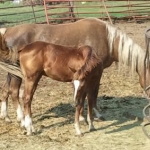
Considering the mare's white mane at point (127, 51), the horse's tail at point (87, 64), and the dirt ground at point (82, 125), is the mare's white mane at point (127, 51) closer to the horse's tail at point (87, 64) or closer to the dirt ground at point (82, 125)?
the dirt ground at point (82, 125)

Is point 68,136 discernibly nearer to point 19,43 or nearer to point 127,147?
point 127,147

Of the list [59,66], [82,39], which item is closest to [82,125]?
[59,66]

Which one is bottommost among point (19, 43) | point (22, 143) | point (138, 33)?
point (138, 33)

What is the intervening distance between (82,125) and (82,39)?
54.6 inches

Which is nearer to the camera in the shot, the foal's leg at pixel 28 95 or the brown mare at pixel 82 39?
the foal's leg at pixel 28 95

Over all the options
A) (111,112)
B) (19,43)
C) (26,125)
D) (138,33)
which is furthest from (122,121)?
(138,33)

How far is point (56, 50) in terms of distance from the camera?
5.54m

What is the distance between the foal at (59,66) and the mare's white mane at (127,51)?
2.47 ft

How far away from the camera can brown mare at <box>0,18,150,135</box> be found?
6121 mm

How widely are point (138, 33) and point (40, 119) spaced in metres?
10.0

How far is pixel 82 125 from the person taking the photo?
5906mm

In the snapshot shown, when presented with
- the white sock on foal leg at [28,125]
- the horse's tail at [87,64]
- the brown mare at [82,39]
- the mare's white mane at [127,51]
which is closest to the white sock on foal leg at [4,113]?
the brown mare at [82,39]

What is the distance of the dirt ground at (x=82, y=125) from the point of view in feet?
16.7

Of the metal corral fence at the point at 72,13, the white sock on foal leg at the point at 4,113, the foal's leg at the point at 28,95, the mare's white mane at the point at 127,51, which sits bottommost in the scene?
the metal corral fence at the point at 72,13
